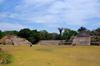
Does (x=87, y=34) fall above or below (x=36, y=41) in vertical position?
above

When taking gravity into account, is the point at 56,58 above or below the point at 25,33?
below

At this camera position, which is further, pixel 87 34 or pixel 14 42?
pixel 87 34

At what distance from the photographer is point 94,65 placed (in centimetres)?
787

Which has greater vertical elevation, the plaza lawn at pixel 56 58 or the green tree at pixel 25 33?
the green tree at pixel 25 33

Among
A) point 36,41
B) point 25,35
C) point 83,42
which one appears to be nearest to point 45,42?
point 36,41

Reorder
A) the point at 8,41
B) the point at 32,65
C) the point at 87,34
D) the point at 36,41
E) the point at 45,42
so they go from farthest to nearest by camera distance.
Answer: the point at 36,41, the point at 45,42, the point at 87,34, the point at 8,41, the point at 32,65

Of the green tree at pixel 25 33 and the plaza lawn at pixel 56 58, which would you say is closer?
the plaza lawn at pixel 56 58

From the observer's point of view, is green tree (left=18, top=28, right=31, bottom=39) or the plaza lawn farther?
green tree (left=18, top=28, right=31, bottom=39)

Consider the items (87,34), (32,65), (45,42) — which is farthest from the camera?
(45,42)

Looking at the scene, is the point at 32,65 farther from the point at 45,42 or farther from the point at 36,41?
the point at 36,41

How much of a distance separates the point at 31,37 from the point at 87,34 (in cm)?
3039

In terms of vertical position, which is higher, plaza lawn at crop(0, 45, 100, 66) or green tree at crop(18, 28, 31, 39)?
green tree at crop(18, 28, 31, 39)

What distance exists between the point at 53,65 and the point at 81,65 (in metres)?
2.32

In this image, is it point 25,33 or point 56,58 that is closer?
point 56,58
